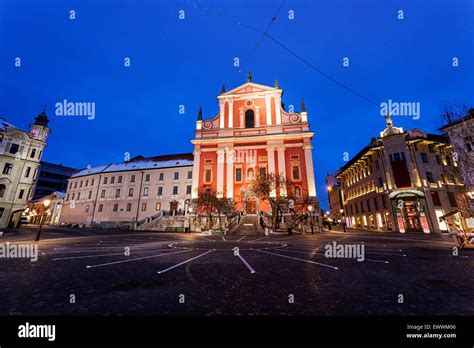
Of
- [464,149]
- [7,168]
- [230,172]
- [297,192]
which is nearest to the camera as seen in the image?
[464,149]

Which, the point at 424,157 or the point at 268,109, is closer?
the point at 424,157

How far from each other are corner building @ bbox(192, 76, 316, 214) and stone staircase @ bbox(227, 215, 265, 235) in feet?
10.6

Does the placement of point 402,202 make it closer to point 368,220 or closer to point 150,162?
point 368,220

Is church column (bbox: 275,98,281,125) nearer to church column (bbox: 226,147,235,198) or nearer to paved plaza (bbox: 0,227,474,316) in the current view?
church column (bbox: 226,147,235,198)

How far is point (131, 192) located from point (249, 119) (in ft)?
94.4

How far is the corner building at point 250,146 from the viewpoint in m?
32.8

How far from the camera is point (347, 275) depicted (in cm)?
516

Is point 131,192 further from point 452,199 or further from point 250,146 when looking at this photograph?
point 452,199

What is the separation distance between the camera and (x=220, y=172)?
34.2 metres

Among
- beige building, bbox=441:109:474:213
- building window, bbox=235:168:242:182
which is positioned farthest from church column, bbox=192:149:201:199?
beige building, bbox=441:109:474:213

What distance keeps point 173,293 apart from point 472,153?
106 feet

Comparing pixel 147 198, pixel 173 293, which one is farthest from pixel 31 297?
pixel 147 198

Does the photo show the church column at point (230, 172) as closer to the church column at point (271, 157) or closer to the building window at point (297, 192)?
the church column at point (271, 157)

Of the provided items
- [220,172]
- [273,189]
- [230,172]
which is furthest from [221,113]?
[273,189]
